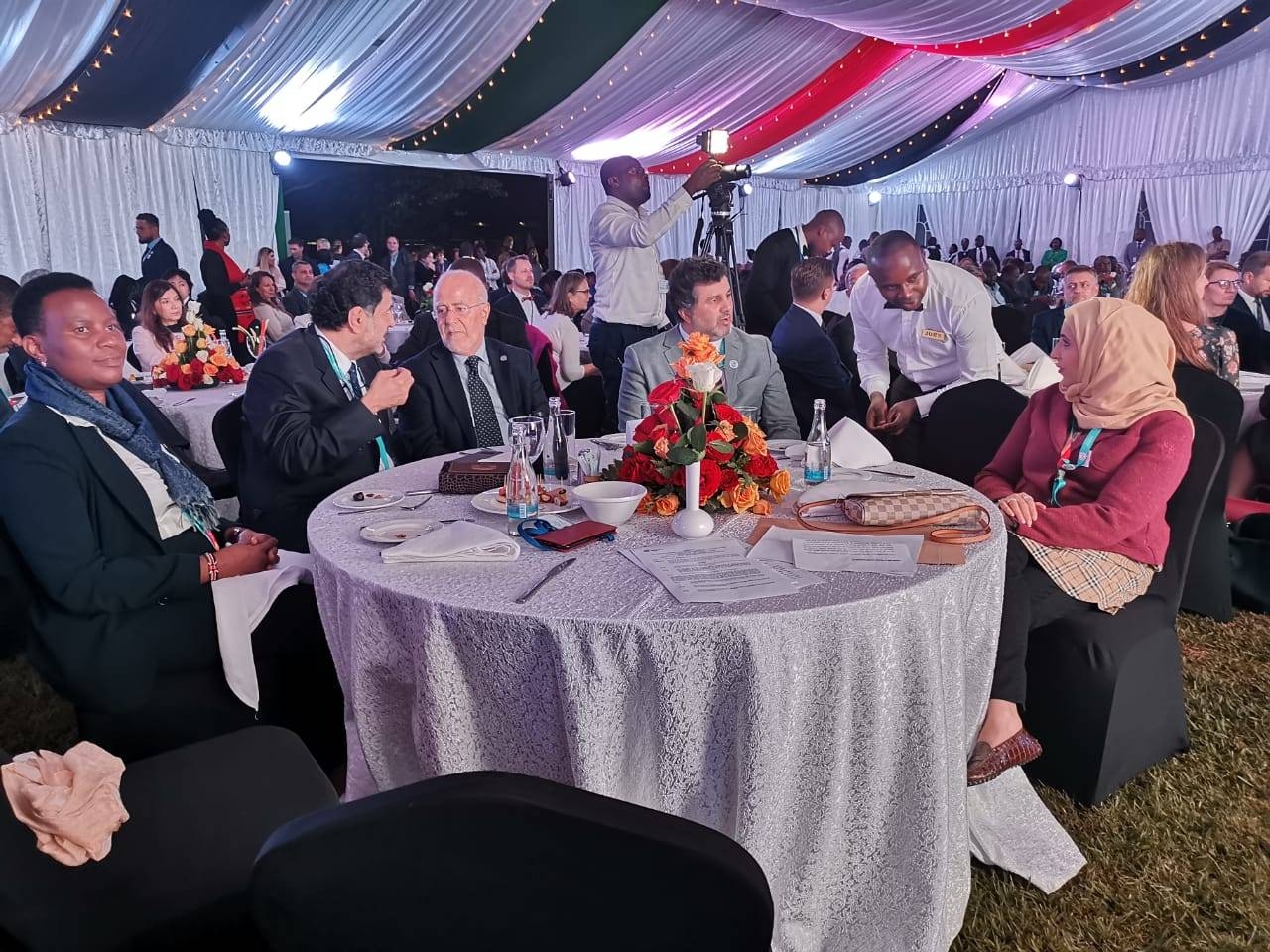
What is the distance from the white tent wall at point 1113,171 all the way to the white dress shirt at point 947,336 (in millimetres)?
13148

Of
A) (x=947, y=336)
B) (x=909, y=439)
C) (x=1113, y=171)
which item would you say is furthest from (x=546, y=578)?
(x=1113, y=171)

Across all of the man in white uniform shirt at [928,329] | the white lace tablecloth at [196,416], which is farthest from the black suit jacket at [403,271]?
the man in white uniform shirt at [928,329]

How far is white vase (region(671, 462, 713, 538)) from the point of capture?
6.68ft

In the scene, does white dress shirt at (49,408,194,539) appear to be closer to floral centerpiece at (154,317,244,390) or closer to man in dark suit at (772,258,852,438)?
floral centerpiece at (154,317,244,390)

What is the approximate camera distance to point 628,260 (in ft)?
18.8

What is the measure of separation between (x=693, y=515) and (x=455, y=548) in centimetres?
52

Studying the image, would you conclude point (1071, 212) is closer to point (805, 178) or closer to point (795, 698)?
point (805, 178)

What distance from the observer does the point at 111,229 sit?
11.0 meters

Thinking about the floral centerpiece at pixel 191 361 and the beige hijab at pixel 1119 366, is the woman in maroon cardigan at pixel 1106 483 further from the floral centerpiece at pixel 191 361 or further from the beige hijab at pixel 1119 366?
the floral centerpiece at pixel 191 361

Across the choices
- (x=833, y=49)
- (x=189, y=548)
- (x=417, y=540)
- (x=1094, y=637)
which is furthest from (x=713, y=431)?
(x=833, y=49)

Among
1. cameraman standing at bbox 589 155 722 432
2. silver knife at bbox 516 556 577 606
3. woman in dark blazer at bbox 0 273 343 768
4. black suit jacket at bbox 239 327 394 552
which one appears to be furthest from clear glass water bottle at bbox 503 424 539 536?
cameraman standing at bbox 589 155 722 432

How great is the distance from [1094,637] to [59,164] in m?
11.7

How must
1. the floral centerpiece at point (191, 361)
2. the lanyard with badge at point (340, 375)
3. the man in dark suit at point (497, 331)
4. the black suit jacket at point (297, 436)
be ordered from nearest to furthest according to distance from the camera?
the black suit jacket at point (297, 436) < the lanyard with badge at point (340, 375) < the man in dark suit at point (497, 331) < the floral centerpiece at point (191, 361)

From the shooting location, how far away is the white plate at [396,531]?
2004mm
